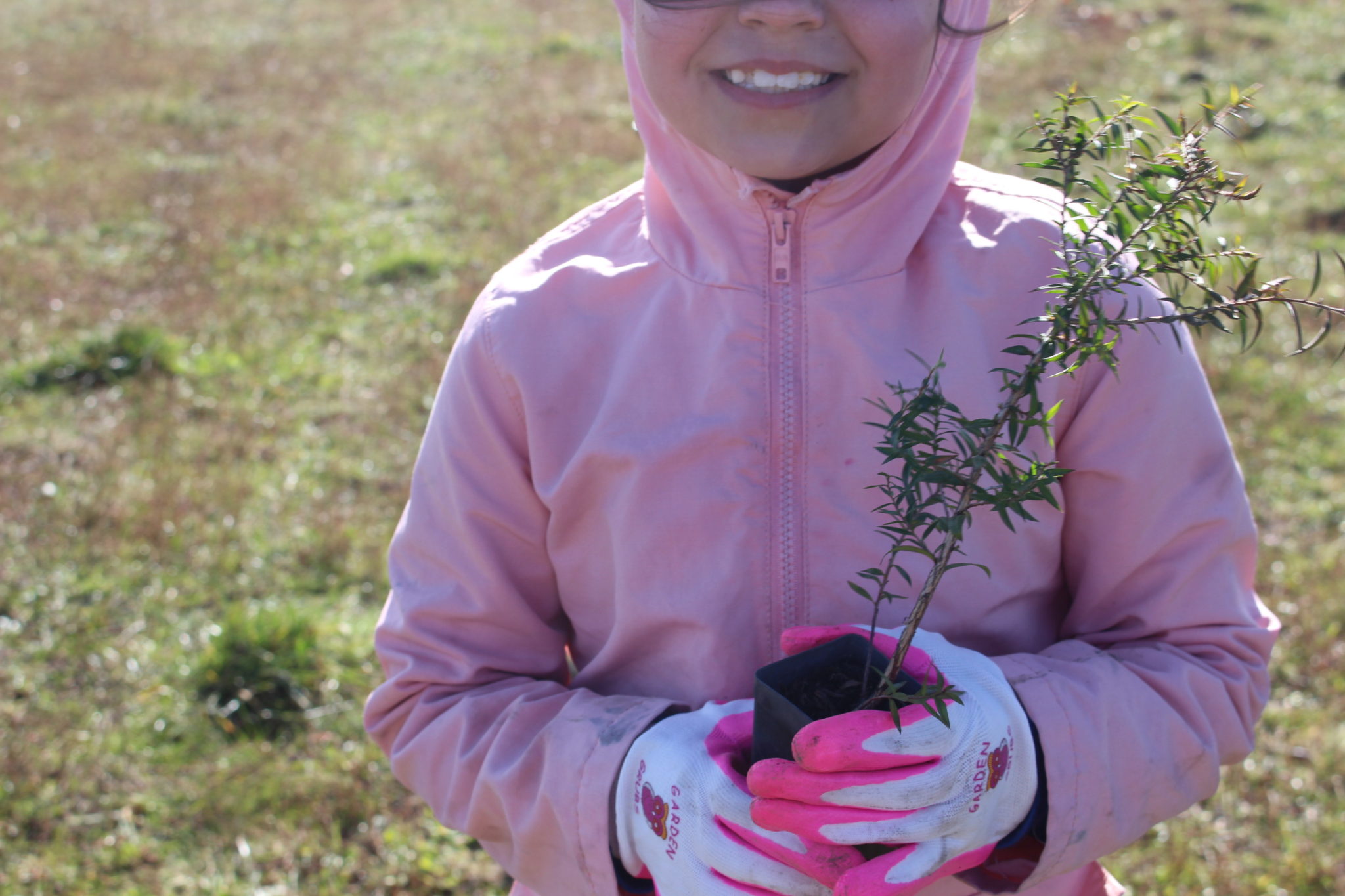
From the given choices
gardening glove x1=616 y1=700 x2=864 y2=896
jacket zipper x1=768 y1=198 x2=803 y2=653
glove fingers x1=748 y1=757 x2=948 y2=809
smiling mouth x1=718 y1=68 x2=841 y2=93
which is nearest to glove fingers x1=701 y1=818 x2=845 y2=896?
gardening glove x1=616 y1=700 x2=864 y2=896

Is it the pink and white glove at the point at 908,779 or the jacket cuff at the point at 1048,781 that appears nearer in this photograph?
the pink and white glove at the point at 908,779

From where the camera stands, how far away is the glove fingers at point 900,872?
1509mm

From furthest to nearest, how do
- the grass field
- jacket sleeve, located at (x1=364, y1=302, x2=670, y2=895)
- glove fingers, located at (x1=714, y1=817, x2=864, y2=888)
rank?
the grass field
jacket sleeve, located at (x1=364, y1=302, x2=670, y2=895)
glove fingers, located at (x1=714, y1=817, x2=864, y2=888)

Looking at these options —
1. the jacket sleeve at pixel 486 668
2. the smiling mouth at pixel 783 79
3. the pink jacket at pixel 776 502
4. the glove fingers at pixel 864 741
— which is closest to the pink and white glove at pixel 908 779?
the glove fingers at pixel 864 741

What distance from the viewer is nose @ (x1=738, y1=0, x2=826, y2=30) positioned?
154 cm

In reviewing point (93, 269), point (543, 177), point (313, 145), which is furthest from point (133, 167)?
point (543, 177)

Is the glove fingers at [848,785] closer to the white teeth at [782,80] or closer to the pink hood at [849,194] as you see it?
the pink hood at [849,194]

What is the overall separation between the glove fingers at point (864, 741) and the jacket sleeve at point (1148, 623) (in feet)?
0.93

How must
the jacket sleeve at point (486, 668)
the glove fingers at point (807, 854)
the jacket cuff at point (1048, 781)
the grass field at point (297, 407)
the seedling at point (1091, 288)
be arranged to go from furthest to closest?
1. the grass field at point (297, 407)
2. the jacket sleeve at point (486, 668)
3. the jacket cuff at point (1048, 781)
4. the glove fingers at point (807, 854)
5. the seedling at point (1091, 288)

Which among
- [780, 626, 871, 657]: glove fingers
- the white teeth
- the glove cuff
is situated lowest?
the glove cuff

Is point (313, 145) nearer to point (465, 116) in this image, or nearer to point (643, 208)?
point (465, 116)

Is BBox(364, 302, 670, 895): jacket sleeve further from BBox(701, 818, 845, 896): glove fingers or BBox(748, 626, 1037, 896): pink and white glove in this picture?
BBox(748, 626, 1037, 896): pink and white glove

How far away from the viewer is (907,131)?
1762 millimetres

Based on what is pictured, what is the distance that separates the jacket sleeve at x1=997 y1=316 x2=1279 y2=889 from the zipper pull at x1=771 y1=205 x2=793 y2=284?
1.57ft
